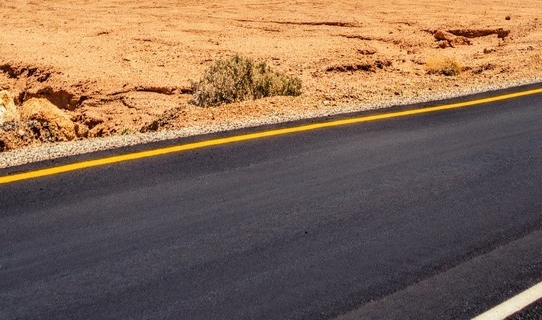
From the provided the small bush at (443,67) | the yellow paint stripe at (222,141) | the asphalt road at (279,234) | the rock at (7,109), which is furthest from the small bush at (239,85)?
the small bush at (443,67)

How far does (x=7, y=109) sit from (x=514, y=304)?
9098mm

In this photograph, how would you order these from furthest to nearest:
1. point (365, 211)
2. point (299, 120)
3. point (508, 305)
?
point (299, 120) < point (365, 211) < point (508, 305)

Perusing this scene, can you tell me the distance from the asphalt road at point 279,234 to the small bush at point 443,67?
682cm

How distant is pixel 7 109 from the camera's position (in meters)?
10.9

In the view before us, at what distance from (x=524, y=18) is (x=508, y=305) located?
67.5ft

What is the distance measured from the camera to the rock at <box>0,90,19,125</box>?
10.4 m

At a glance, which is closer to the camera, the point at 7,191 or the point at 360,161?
the point at 7,191

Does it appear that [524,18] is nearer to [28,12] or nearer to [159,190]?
[28,12]

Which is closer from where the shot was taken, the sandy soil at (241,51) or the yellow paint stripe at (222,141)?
the yellow paint stripe at (222,141)

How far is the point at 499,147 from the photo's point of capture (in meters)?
7.84

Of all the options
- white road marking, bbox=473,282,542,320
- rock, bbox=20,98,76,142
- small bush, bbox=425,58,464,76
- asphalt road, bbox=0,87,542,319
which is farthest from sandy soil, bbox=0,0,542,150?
white road marking, bbox=473,282,542,320

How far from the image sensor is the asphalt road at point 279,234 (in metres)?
4.38

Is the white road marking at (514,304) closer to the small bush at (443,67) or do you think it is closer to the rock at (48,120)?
the rock at (48,120)

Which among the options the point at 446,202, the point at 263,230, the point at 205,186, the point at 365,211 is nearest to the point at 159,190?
the point at 205,186
